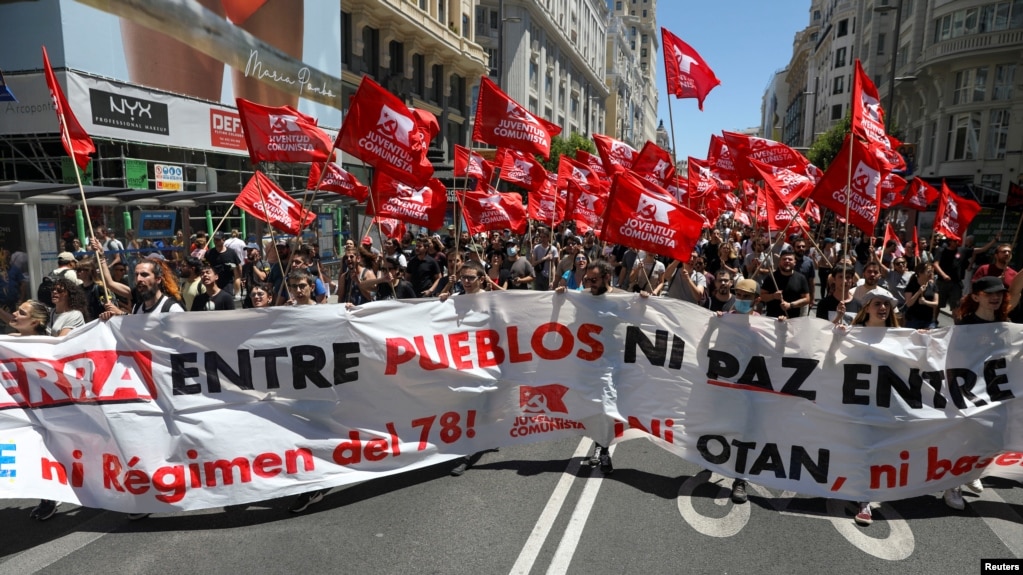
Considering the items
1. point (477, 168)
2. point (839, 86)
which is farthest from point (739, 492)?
point (839, 86)

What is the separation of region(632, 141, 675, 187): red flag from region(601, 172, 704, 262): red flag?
5.63m

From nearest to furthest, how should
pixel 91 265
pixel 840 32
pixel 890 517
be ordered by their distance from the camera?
pixel 890 517
pixel 91 265
pixel 840 32

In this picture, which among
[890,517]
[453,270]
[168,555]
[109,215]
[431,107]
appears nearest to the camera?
[168,555]

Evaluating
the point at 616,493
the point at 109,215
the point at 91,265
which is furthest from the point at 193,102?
the point at 616,493

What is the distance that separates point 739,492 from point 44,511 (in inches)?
189

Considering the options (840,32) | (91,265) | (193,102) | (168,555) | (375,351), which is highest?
(840,32)

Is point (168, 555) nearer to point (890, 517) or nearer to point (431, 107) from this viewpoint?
point (890, 517)

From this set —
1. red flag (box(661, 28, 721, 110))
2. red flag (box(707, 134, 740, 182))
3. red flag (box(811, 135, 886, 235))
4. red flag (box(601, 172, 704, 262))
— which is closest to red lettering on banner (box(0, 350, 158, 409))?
red flag (box(601, 172, 704, 262))

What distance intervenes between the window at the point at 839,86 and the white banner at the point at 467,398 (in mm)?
73881

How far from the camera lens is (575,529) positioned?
4.21 m

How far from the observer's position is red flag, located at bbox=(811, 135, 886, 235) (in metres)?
6.63

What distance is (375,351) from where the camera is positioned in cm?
486

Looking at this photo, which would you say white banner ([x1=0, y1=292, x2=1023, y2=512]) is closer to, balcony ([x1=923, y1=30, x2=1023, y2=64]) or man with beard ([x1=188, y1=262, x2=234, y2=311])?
man with beard ([x1=188, y1=262, x2=234, y2=311])

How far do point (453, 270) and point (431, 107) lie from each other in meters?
31.8
